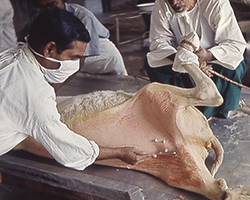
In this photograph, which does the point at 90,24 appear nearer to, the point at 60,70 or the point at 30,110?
the point at 60,70

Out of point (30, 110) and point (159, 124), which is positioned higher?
point (30, 110)

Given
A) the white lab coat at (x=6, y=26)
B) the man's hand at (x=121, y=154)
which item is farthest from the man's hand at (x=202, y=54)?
the white lab coat at (x=6, y=26)

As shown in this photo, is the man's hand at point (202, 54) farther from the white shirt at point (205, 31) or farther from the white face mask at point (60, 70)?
the white face mask at point (60, 70)

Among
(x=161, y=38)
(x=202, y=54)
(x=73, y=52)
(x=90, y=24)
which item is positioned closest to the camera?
(x=73, y=52)

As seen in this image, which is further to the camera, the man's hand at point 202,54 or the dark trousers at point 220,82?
the dark trousers at point 220,82

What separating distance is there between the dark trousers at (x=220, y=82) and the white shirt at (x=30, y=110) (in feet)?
4.09

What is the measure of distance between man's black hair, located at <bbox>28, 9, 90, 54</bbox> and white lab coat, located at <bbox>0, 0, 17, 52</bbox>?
2532 millimetres

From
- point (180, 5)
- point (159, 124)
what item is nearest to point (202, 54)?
point (180, 5)

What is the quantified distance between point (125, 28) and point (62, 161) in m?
6.17

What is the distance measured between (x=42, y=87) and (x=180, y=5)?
142cm

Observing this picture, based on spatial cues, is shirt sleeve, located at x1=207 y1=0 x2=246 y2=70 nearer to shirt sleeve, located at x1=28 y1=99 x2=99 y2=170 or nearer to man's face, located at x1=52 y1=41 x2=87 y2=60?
man's face, located at x1=52 y1=41 x2=87 y2=60

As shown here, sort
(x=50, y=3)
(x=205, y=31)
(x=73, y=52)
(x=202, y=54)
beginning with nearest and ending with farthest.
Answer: (x=73, y=52), (x=202, y=54), (x=205, y=31), (x=50, y=3)

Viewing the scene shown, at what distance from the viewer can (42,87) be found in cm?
207

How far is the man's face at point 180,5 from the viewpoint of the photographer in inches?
119
